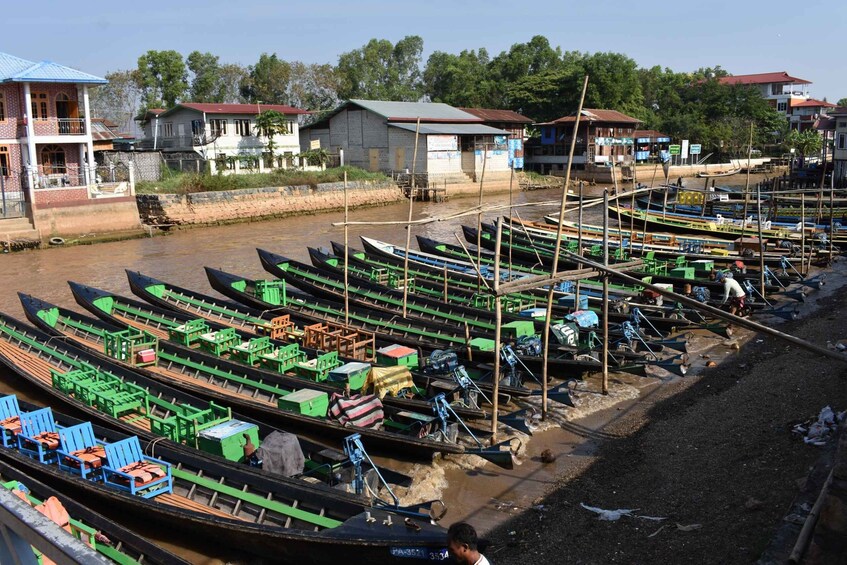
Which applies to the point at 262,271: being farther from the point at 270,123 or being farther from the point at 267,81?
the point at 267,81

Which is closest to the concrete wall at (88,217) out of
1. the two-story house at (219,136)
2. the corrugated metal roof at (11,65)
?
the corrugated metal roof at (11,65)

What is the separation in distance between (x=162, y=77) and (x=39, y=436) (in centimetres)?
5775

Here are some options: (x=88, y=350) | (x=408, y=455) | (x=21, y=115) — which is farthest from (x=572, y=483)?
(x=21, y=115)

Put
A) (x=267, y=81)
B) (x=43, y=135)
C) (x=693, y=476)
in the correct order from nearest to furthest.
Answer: (x=693, y=476)
(x=43, y=135)
(x=267, y=81)

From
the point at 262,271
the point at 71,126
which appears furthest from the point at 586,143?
the point at 262,271

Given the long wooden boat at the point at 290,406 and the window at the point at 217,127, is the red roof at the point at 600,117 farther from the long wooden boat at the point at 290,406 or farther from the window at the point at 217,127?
the long wooden boat at the point at 290,406

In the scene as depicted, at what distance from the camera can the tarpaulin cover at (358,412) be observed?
11.0 metres

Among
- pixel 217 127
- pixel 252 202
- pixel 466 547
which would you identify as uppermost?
pixel 217 127

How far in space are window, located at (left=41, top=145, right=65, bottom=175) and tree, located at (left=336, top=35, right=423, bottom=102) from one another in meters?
43.7

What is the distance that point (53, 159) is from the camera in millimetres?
34219

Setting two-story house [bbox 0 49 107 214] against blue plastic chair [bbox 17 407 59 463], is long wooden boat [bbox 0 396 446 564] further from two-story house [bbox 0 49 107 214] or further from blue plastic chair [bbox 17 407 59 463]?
two-story house [bbox 0 49 107 214]

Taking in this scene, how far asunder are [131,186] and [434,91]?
5563 centimetres

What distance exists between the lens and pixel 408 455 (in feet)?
35.3

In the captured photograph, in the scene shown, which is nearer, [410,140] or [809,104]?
[410,140]
